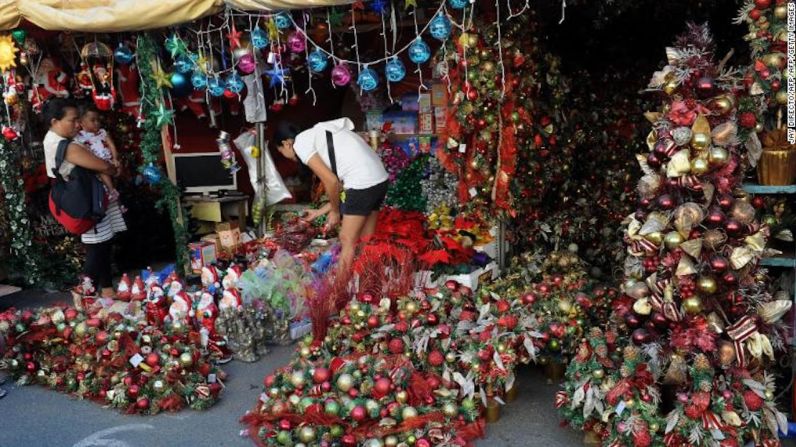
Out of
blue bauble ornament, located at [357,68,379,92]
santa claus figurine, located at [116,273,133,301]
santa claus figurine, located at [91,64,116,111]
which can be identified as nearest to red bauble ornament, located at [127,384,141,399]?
santa claus figurine, located at [116,273,133,301]

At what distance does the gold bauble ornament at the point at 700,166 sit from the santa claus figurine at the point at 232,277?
3.16m

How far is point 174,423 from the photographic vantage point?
359 cm

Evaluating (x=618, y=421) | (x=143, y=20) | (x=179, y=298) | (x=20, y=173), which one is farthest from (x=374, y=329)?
(x=20, y=173)

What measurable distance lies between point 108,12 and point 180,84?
93 centimetres

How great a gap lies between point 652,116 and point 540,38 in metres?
2.36

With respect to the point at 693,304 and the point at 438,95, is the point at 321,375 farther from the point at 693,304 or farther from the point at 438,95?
the point at 438,95

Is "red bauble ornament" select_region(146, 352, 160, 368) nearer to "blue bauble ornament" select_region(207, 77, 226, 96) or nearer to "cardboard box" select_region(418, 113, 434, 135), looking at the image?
"blue bauble ornament" select_region(207, 77, 226, 96)

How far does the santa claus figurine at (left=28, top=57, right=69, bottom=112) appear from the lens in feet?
20.1

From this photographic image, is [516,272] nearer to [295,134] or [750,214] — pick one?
[295,134]

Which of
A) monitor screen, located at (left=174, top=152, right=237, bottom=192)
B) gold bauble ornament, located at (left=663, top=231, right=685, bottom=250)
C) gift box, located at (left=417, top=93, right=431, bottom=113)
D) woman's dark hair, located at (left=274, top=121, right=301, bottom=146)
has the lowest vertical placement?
gold bauble ornament, located at (left=663, top=231, right=685, bottom=250)

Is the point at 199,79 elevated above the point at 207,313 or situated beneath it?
elevated above

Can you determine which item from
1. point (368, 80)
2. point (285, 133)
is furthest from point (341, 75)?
point (285, 133)

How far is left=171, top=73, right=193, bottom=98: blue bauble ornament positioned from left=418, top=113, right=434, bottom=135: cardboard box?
7.26 ft

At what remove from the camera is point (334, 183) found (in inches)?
188
